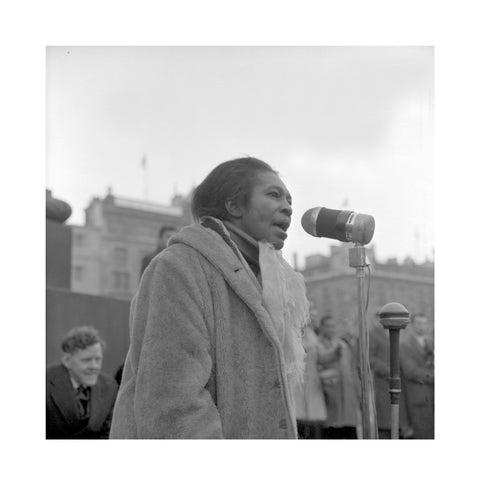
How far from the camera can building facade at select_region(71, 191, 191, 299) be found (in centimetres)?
378

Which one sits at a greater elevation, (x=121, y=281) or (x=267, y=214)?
(x=267, y=214)

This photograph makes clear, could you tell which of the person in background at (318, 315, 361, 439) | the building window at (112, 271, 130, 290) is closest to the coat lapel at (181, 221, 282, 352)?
the person in background at (318, 315, 361, 439)

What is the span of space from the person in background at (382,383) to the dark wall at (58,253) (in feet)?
4.55

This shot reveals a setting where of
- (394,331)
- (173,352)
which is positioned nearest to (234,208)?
(173,352)

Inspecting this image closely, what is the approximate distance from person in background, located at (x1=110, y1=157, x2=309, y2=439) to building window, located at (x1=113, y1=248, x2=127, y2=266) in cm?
205

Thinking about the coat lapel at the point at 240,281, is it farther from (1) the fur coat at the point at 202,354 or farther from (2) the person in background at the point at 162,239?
(2) the person in background at the point at 162,239

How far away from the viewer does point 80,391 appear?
3.44 metres

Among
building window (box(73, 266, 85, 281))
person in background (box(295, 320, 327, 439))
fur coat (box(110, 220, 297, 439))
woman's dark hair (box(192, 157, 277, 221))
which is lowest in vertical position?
person in background (box(295, 320, 327, 439))

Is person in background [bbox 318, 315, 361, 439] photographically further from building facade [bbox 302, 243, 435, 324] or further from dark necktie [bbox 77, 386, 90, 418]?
dark necktie [bbox 77, 386, 90, 418]

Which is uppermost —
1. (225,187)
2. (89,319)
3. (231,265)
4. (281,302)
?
(225,187)

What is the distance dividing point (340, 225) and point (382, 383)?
1104mm

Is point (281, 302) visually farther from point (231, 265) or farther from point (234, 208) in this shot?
point (234, 208)

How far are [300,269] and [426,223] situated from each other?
58cm
